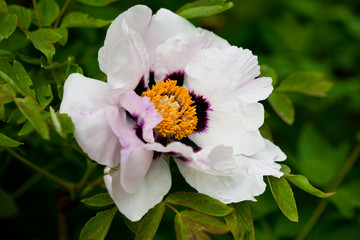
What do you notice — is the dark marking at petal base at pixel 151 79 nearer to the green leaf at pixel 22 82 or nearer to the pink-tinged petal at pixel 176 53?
the pink-tinged petal at pixel 176 53

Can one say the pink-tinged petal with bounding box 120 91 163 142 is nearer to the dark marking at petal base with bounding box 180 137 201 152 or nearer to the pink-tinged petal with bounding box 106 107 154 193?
the pink-tinged petal with bounding box 106 107 154 193

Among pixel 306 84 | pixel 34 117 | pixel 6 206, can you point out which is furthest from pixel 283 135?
pixel 34 117

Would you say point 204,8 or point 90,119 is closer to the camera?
point 90,119

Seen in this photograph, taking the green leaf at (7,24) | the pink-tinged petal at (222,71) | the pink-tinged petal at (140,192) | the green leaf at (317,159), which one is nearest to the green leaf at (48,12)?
the green leaf at (7,24)

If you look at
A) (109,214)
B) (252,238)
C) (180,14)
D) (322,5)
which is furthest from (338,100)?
(109,214)

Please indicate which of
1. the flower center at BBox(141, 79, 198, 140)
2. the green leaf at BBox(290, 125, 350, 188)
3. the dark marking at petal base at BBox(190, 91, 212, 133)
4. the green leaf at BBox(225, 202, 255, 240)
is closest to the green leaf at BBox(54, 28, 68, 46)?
the flower center at BBox(141, 79, 198, 140)

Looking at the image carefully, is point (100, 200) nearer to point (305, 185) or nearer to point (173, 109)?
point (173, 109)
